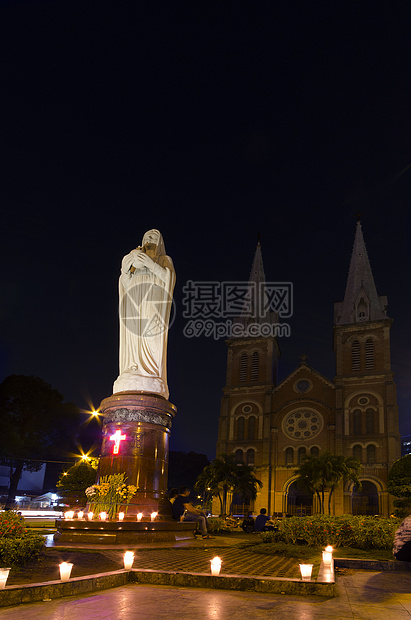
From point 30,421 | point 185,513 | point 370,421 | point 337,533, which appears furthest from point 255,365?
point 337,533

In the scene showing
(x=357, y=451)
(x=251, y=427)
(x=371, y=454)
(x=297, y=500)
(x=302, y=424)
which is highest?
(x=302, y=424)

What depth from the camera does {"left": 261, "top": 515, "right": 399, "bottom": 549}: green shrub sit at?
1056cm

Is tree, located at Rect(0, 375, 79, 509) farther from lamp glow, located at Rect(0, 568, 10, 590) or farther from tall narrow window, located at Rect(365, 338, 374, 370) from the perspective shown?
lamp glow, located at Rect(0, 568, 10, 590)

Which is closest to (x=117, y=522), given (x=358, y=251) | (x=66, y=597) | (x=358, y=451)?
(x=66, y=597)

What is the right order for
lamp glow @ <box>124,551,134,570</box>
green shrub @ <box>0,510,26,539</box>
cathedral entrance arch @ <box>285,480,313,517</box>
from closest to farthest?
1. lamp glow @ <box>124,551,134,570</box>
2. green shrub @ <box>0,510,26,539</box>
3. cathedral entrance arch @ <box>285,480,313,517</box>

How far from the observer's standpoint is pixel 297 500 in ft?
149

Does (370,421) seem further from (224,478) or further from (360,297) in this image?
(224,478)

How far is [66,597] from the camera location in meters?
5.30

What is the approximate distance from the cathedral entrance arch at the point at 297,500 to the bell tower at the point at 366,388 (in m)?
4.07

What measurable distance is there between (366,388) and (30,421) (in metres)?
29.9

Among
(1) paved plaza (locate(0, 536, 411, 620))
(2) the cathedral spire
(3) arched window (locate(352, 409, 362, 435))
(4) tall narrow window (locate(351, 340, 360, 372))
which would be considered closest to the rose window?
(3) arched window (locate(352, 409, 362, 435))

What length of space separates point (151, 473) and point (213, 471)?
90.2 feet

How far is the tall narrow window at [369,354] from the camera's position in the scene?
4806cm

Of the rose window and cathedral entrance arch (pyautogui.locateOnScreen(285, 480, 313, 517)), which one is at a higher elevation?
the rose window
